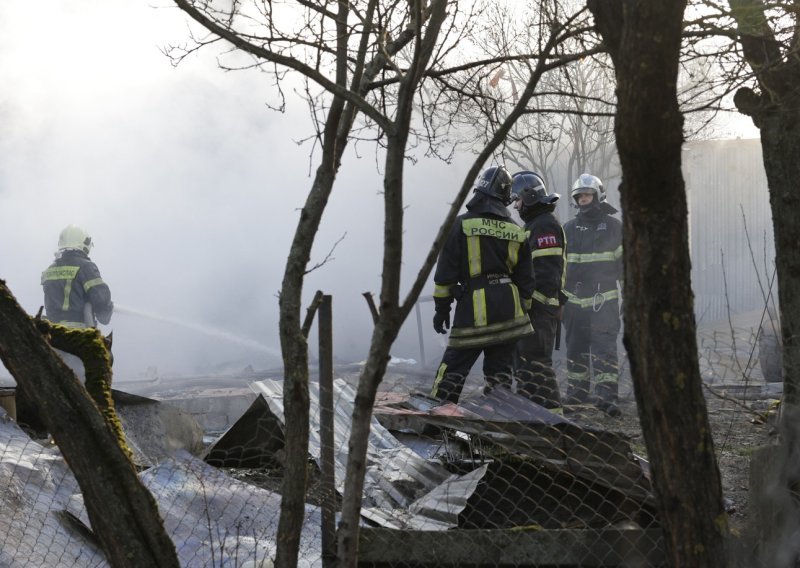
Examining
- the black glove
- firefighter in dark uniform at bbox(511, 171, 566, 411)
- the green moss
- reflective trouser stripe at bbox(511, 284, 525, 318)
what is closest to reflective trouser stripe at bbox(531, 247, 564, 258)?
firefighter in dark uniform at bbox(511, 171, 566, 411)

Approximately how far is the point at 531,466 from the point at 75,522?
1946 mm

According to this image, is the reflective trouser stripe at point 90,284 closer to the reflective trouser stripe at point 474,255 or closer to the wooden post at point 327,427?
the reflective trouser stripe at point 474,255

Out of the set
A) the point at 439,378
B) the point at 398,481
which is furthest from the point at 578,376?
the point at 398,481

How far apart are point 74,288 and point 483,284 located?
4133 millimetres

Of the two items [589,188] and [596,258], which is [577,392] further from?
[589,188]

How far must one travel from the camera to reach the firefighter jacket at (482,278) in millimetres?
6180

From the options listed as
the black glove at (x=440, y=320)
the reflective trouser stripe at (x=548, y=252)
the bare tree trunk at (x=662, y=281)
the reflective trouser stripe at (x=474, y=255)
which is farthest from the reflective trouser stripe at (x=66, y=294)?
the bare tree trunk at (x=662, y=281)

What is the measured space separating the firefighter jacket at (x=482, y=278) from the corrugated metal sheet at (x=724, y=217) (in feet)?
47.7

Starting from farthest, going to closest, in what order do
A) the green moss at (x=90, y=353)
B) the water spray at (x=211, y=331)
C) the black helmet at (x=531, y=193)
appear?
1. the water spray at (x=211, y=331)
2. the black helmet at (x=531, y=193)
3. the green moss at (x=90, y=353)

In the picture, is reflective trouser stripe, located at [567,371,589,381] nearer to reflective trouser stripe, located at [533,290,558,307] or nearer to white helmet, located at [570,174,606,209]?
reflective trouser stripe, located at [533,290,558,307]

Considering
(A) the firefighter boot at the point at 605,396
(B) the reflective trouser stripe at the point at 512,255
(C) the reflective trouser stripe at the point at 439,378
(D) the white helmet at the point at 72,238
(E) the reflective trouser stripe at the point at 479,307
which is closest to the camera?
(C) the reflective trouser stripe at the point at 439,378

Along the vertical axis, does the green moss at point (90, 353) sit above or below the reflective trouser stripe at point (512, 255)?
below

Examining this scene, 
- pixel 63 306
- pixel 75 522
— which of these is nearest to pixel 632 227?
pixel 75 522

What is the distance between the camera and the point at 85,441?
7.88ft
